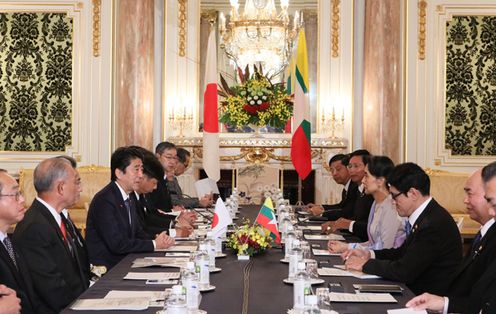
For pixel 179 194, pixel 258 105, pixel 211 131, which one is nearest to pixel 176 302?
pixel 211 131

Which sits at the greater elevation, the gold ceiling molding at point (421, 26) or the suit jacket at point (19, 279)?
the gold ceiling molding at point (421, 26)

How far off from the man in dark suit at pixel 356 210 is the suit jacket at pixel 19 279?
2938 millimetres

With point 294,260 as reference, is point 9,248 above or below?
above

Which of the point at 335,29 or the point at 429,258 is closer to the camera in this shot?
the point at 429,258

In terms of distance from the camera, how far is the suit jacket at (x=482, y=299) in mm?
3055

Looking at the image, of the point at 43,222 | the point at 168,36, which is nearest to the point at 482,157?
the point at 168,36

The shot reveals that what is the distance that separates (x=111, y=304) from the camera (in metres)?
3.17

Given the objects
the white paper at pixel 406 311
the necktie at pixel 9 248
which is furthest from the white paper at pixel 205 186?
the white paper at pixel 406 311

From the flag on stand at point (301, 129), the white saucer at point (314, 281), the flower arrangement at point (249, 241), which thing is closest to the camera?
the white saucer at point (314, 281)

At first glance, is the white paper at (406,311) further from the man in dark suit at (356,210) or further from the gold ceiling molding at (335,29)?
the gold ceiling molding at (335,29)

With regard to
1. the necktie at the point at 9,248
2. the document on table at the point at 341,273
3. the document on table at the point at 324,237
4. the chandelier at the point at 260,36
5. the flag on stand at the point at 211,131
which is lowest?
the document on table at the point at 324,237

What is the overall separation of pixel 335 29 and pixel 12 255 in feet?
26.3

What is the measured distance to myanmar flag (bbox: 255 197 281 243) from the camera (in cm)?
476

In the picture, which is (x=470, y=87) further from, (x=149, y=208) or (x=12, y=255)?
(x=12, y=255)
